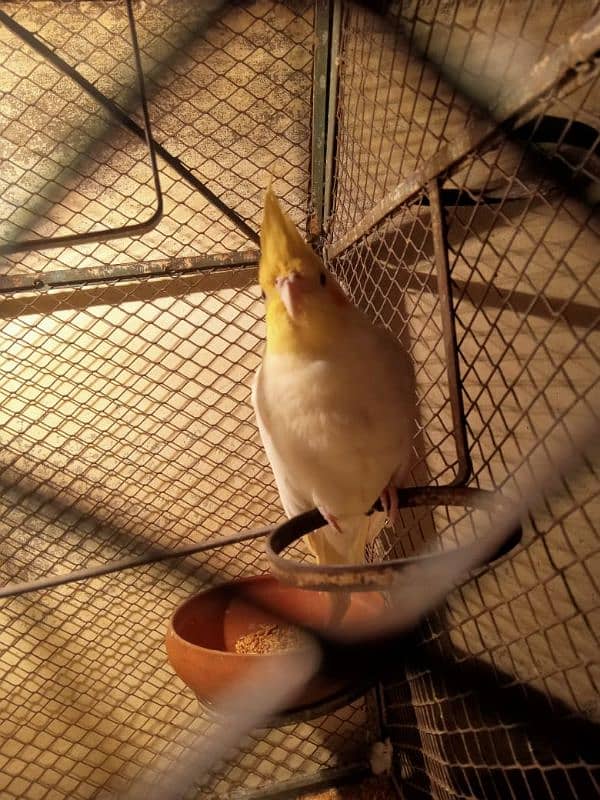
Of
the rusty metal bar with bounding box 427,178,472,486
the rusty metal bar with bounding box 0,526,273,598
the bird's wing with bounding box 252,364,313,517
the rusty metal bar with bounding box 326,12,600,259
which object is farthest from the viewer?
the rusty metal bar with bounding box 0,526,273,598

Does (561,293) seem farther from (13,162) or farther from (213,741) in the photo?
(213,741)

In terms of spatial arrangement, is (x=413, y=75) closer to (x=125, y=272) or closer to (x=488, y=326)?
(x=488, y=326)

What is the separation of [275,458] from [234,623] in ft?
1.52

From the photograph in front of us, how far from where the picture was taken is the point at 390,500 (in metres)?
0.79

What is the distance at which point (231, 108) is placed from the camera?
1.15m

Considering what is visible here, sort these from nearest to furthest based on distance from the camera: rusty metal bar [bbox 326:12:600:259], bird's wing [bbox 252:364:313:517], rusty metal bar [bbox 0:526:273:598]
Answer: rusty metal bar [bbox 326:12:600:259], bird's wing [bbox 252:364:313:517], rusty metal bar [bbox 0:526:273:598]

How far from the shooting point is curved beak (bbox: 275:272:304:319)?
757 mm

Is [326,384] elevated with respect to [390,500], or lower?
elevated

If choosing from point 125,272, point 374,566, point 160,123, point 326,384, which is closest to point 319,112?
point 160,123

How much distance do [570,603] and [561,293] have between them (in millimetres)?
517

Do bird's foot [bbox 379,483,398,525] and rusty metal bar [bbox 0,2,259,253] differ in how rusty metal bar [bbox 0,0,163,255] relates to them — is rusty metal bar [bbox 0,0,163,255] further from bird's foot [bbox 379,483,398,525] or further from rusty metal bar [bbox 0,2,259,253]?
bird's foot [bbox 379,483,398,525]

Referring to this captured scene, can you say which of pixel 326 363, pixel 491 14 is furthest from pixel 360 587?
pixel 491 14

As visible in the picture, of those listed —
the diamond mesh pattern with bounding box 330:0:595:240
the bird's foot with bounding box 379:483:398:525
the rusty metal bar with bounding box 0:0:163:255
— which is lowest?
the bird's foot with bounding box 379:483:398:525

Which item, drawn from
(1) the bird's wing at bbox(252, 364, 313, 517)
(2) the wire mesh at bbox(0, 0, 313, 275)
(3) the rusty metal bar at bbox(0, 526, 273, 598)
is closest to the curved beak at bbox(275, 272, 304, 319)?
(1) the bird's wing at bbox(252, 364, 313, 517)
